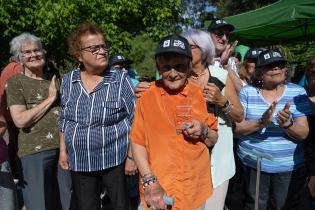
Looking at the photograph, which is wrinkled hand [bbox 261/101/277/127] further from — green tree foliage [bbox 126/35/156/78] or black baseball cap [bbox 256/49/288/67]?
green tree foliage [bbox 126/35/156/78]

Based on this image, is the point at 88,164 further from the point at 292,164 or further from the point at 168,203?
the point at 292,164

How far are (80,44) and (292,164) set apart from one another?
202 centimetres

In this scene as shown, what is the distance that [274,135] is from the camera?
352 cm

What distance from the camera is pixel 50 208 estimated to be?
13.0 feet

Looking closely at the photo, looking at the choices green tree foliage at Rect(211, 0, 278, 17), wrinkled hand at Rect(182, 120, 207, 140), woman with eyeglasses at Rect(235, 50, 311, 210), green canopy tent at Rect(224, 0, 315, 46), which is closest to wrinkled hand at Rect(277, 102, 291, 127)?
woman with eyeglasses at Rect(235, 50, 311, 210)

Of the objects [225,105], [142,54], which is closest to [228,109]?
[225,105]

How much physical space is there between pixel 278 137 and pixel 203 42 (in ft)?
3.85

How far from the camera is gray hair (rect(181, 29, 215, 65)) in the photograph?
2.90m

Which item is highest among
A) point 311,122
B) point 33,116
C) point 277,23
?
point 277,23

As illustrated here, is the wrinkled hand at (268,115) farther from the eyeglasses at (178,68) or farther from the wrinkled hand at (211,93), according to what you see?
the eyeglasses at (178,68)

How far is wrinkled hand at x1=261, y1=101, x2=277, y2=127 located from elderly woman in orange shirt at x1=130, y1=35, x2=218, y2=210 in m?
0.81

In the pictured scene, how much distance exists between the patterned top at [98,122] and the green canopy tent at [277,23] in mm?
3230

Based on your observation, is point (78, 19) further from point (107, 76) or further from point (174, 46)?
point (174, 46)

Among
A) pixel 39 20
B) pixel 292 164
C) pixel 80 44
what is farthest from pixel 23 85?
pixel 39 20
